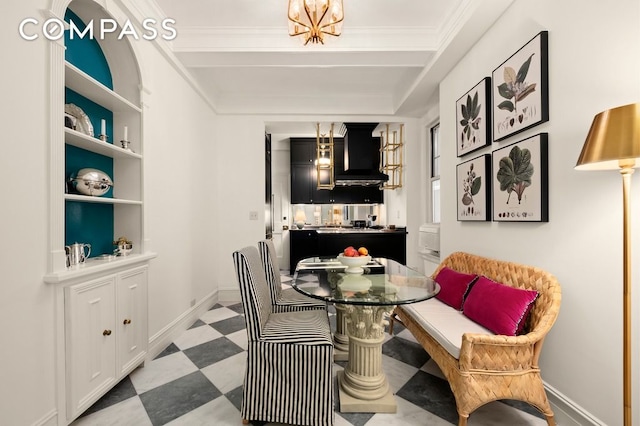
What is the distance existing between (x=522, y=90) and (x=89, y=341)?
10.5 ft

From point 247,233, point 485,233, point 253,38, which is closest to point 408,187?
point 485,233

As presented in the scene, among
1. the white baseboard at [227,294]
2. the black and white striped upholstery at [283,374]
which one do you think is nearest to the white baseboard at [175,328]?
the white baseboard at [227,294]

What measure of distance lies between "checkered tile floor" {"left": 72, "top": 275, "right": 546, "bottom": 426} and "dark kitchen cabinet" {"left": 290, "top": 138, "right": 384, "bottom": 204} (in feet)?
13.1

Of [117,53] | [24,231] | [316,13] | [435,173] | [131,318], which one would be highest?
[316,13]

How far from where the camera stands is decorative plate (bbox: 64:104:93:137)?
1733mm

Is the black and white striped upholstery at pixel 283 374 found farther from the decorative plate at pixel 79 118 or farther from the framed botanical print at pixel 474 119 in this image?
the framed botanical print at pixel 474 119

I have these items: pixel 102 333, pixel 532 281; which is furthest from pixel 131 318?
pixel 532 281

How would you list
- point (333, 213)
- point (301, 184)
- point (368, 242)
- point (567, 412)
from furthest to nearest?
point (333, 213)
point (301, 184)
point (368, 242)
point (567, 412)

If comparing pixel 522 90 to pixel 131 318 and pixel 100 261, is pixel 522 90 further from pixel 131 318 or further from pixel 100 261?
pixel 131 318

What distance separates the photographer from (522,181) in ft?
6.42

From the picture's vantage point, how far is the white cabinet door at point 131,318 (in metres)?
1.94

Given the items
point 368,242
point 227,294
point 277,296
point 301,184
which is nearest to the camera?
point 277,296

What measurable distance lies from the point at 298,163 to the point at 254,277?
483 cm

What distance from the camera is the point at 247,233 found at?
13.8 feet
